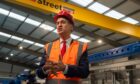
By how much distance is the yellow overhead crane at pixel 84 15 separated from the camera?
8115mm

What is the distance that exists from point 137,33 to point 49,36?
24.2 ft

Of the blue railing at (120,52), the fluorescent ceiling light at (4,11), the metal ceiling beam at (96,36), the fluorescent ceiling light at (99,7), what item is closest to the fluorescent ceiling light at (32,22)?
the fluorescent ceiling light at (4,11)

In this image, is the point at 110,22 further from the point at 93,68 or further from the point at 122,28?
the point at 93,68

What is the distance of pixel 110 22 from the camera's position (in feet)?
32.2

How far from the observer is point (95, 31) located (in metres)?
13.6

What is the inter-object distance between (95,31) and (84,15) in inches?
182

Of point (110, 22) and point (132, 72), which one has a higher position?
point (110, 22)

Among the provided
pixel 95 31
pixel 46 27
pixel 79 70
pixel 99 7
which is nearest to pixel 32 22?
pixel 46 27

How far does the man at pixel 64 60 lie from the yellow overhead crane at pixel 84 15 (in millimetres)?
5925

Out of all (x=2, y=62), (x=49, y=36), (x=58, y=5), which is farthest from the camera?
(x=2, y=62)

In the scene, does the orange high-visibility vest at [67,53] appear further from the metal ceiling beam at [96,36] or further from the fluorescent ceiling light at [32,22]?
the fluorescent ceiling light at [32,22]

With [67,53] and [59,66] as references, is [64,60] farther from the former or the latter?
[59,66]

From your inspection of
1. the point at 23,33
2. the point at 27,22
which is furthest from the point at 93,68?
the point at 23,33

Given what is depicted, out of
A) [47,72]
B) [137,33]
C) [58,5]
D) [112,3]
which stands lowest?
[47,72]
